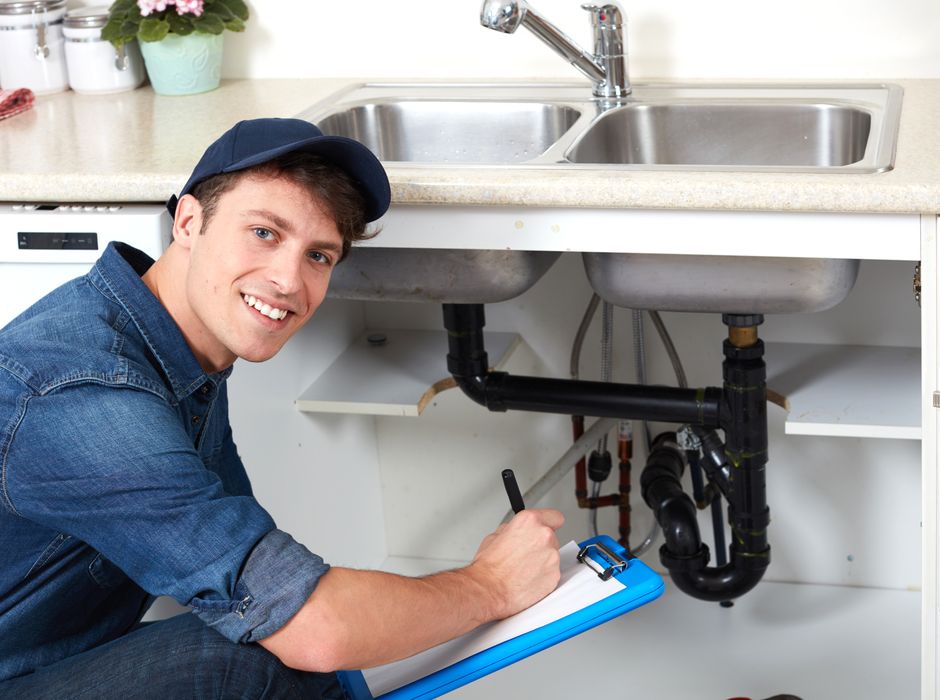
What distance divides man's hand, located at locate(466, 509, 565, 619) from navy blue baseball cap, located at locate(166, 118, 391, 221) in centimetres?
40

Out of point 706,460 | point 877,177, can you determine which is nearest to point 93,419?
point 877,177

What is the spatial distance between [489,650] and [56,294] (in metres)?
0.57

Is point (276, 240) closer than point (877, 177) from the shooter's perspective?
Yes

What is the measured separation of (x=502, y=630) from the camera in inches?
50.1

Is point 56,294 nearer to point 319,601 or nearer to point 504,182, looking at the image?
point 319,601

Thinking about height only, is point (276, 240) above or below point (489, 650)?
above

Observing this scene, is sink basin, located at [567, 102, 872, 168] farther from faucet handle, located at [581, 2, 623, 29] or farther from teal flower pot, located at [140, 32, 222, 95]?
teal flower pot, located at [140, 32, 222, 95]

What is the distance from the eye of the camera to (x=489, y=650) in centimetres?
124

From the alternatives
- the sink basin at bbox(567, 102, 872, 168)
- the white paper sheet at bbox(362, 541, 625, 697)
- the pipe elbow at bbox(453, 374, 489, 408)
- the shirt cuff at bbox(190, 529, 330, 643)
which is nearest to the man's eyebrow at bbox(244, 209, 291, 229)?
the shirt cuff at bbox(190, 529, 330, 643)

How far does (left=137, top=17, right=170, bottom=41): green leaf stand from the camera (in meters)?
2.06

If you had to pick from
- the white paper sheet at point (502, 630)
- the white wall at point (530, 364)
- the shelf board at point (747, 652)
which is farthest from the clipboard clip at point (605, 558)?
the shelf board at point (747, 652)

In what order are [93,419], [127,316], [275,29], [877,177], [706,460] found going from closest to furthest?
1. [93,419]
2. [127,316]
3. [877,177]
4. [706,460]
5. [275,29]

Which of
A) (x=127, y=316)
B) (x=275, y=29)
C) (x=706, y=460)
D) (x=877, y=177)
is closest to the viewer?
(x=127, y=316)

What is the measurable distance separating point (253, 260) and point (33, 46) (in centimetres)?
114
